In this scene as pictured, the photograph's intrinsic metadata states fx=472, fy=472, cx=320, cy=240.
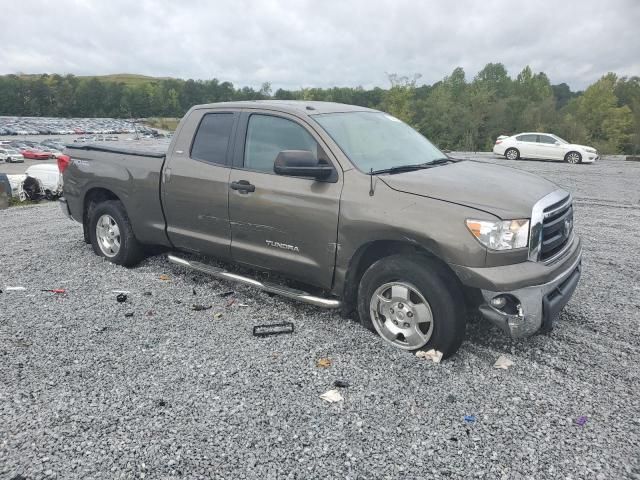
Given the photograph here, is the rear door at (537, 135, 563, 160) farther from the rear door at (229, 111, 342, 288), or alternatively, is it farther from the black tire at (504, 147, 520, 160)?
the rear door at (229, 111, 342, 288)

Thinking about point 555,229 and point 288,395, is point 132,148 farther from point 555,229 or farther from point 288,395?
point 555,229

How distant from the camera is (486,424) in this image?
286cm

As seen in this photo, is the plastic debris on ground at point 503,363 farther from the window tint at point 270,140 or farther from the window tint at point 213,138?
the window tint at point 213,138

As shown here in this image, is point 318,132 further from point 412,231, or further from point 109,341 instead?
point 109,341

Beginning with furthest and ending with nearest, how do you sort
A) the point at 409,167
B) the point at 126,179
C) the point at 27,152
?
the point at 27,152, the point at 126,179, the point at 409,167

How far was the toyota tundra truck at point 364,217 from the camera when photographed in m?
3.25

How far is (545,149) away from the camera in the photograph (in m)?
22.8

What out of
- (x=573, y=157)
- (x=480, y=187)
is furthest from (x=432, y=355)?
(x=573, y=157)

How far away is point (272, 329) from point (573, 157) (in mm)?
22373

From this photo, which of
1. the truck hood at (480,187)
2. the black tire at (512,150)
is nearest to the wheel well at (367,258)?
the truck hood at (480,187)

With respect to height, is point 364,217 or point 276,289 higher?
point 364,217

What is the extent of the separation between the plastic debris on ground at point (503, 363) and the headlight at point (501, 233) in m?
0.93

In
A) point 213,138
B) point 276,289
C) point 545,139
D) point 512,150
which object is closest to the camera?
point 276,289

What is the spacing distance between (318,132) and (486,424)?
2531 millimetres
